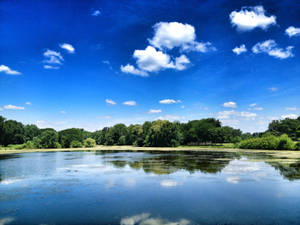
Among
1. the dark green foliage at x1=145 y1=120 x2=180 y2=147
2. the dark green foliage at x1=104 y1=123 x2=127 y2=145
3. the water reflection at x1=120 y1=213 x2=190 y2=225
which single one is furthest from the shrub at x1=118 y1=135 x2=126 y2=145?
the water reflection at x1=120 y1=213 x2=190 y2=225

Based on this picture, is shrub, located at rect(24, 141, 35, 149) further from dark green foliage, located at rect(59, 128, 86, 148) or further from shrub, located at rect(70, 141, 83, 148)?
shrub, located at rect(70, 141, 83, 148)

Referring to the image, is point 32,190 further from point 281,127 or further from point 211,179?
point 281,127

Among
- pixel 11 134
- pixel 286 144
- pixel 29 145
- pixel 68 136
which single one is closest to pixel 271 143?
pixel 286 144

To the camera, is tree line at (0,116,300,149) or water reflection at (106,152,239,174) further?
tree line at (0,116,300,149)

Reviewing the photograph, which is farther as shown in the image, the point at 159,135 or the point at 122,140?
the point at 122,140

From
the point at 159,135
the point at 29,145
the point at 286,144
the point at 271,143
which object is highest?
the point at 159,135

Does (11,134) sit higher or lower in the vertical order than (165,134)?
higher

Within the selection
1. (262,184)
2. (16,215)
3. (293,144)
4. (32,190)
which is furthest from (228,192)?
(293,144)

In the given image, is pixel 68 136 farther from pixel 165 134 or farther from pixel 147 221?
pixel 147 221

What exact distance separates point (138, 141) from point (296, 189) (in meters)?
97.5

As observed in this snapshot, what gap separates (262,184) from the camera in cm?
1688

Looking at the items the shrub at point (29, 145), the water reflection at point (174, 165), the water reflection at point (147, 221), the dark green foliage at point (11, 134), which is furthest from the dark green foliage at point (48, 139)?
the water reflection at point (147, 221)

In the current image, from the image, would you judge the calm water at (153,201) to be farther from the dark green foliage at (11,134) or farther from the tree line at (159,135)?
the dark green foliage at (11,134)

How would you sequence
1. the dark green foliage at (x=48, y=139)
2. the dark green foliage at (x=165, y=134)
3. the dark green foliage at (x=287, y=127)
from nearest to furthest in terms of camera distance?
the dark green foliage at (x=165, y=134) → the dark green foliage at (x=48, y=139) → the dark green foliage at (x=287, y=127)
